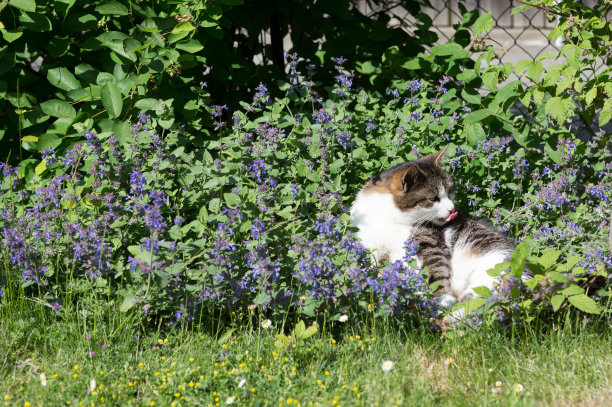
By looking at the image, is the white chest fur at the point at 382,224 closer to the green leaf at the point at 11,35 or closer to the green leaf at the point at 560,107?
the green leaf at the point at 560,107

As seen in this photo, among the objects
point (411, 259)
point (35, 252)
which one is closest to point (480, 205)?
point (411, 259)

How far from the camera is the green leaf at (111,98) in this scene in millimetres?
3258

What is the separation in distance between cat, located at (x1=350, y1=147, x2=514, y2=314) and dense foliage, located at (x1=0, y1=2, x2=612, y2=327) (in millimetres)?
220

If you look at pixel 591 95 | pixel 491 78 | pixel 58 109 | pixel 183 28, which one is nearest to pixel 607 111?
pixel 591 95

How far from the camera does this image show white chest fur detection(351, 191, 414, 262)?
3.35m

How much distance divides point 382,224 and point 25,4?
6.37ft

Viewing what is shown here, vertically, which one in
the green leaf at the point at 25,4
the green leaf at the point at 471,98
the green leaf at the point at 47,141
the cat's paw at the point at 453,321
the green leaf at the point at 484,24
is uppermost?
the green leaf at the point at 484,24

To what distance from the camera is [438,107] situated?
3762mm

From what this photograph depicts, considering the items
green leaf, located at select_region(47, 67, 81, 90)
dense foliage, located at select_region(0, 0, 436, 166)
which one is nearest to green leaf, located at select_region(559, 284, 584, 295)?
dense foliage, located at select_region(0, 0, 436, 166)

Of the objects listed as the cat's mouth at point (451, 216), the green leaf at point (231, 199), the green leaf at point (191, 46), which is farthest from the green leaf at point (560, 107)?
the green leaf at point (191, 46)

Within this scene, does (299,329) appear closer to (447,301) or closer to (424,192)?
(447,301)

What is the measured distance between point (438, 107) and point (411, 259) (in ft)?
4.39

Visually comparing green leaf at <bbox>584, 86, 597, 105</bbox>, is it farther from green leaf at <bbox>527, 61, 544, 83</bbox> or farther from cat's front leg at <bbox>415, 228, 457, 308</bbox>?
cat's front leg at <bbox>415, 228, 457, 308</bbox>

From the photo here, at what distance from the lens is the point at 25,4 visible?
3156 mm
